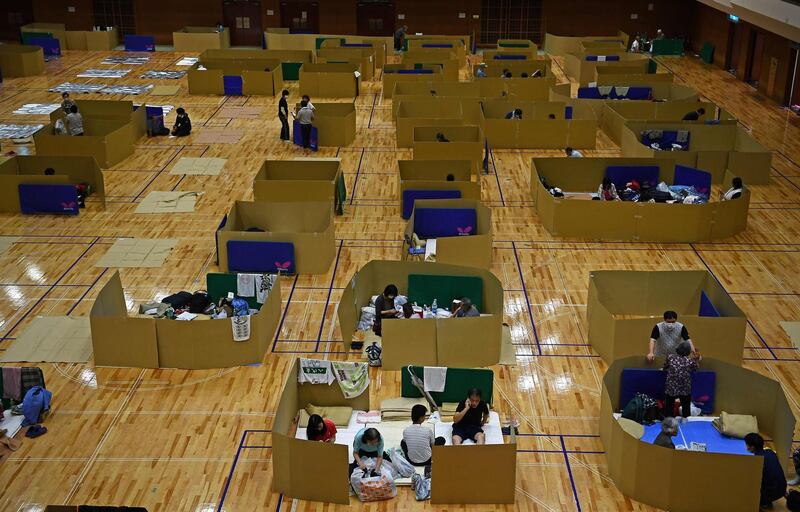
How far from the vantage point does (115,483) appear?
502 inches

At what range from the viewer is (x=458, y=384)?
46.4ft

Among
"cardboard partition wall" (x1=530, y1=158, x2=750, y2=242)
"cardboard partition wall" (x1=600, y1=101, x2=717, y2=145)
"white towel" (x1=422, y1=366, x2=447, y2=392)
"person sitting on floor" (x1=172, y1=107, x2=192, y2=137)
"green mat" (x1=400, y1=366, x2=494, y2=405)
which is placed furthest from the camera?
"person sitting on floor" (x1=172, y1=107, x2=192, y2=137)

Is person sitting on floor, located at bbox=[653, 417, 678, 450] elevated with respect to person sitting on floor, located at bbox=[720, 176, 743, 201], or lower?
lower

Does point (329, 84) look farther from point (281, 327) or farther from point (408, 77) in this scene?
point (281, 327)

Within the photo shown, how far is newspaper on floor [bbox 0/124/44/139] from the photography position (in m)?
29.1

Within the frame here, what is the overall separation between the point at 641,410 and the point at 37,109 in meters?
25.7

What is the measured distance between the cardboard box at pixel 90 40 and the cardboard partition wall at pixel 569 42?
20.2 m

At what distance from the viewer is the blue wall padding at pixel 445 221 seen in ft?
66.3

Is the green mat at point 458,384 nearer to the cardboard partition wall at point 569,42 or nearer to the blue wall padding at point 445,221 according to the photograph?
the blue wall padding at point 445,221

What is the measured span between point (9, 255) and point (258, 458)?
31.6 feet

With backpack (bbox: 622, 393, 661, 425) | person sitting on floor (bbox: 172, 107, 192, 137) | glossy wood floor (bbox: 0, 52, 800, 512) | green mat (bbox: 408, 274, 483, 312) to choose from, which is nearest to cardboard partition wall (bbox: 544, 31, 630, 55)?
glossy wood floor (bbox: 0, 52, 800, 512)

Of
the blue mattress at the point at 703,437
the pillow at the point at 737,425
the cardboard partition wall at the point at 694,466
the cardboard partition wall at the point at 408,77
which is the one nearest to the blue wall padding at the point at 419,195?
the cardboard partition wall at the point at 694,466

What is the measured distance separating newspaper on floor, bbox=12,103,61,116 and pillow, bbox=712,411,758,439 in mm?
25129

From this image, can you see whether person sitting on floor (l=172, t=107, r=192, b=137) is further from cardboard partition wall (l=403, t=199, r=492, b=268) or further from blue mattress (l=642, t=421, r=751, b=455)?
blue mattress (l=642, t=421, r=751, b=455)
